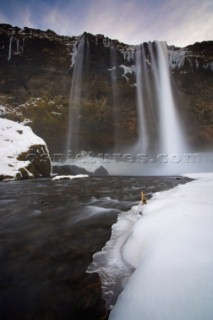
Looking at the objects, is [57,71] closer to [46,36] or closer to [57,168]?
[46,36]

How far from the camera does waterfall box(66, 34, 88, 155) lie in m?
24.8

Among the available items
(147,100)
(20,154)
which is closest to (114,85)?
(147,100)

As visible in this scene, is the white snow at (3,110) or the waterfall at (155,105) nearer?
the white snow at (3,110)

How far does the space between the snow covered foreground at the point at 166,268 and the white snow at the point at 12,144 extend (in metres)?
13.6

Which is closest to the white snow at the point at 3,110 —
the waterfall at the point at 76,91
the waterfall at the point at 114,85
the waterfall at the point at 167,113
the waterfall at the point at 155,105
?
the waterfall at the point at 76,91

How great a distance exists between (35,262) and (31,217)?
2170mm

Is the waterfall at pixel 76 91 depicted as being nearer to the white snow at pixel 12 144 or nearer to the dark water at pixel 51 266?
the white snow at pixel 12 144

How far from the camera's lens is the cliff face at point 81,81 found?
961 inches

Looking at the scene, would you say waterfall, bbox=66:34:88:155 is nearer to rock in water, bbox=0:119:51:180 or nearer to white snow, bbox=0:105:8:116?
white snow, bbox=0:105:8:116

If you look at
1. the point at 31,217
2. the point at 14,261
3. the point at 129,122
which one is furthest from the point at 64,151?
the point at 14,261

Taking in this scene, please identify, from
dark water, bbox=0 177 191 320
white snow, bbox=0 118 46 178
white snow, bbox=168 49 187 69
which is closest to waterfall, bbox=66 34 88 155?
white snow, bbox=0 118 46 178

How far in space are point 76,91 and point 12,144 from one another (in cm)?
1333

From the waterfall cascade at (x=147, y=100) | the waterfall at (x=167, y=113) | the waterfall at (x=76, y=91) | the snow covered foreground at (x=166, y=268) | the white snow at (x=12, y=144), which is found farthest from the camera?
the waterfall at (x=167, y=113)

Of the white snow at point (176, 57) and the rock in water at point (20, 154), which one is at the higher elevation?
the white snow at point (176, 57)
